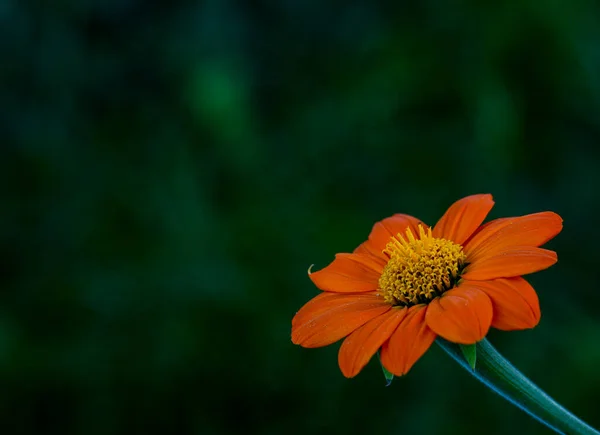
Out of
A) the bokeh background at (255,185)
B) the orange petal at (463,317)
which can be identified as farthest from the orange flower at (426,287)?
the bokeh background at (255,185)

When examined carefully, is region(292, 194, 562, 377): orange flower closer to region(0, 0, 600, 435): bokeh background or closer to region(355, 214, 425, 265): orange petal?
region(355, 214, 425, 265): orange petal

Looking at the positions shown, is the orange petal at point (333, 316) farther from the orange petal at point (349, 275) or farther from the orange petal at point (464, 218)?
the orange petal at point (464, 218)

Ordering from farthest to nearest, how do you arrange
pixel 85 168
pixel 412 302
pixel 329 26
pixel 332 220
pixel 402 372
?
pixel 329 26 → pixel 85 168 → pixel 332 220 → pixel 412 302 → pixel 402 372

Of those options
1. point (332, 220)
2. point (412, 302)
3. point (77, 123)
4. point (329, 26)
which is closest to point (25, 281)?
point (77, 123)

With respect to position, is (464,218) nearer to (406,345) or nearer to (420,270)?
(420,270)

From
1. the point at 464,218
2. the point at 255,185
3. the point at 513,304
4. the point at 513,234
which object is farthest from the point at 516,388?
the point at 255,185

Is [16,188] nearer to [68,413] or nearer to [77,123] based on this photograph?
[77,123]

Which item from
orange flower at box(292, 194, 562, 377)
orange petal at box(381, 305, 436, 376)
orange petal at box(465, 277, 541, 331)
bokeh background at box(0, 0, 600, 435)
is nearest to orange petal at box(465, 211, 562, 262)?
orange flower at box(292, 194, 562, 377)
